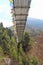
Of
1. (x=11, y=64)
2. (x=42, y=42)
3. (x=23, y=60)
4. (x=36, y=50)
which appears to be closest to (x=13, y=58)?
(x=11, y=64)

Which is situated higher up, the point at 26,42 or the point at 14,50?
the point at 14,50

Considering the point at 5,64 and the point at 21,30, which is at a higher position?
the point at 21,30

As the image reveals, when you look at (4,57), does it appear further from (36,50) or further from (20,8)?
(20,8)

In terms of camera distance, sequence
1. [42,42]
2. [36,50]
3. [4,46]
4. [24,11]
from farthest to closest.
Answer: [42,42] < [36,50] < [4,46] < [24,11]

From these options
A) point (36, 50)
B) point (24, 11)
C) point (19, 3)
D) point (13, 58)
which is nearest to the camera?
point (19, 3)

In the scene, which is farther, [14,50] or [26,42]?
[26,42]

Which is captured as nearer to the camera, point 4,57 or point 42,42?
point 4,57

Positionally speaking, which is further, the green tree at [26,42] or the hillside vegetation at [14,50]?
the green tree at [26,42]

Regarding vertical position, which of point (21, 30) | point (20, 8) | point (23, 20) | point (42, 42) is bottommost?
point (42, 42)

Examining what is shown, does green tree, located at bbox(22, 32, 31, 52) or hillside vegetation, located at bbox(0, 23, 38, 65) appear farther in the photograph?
green tree, located at bbox(22, 32, 31, 52)
